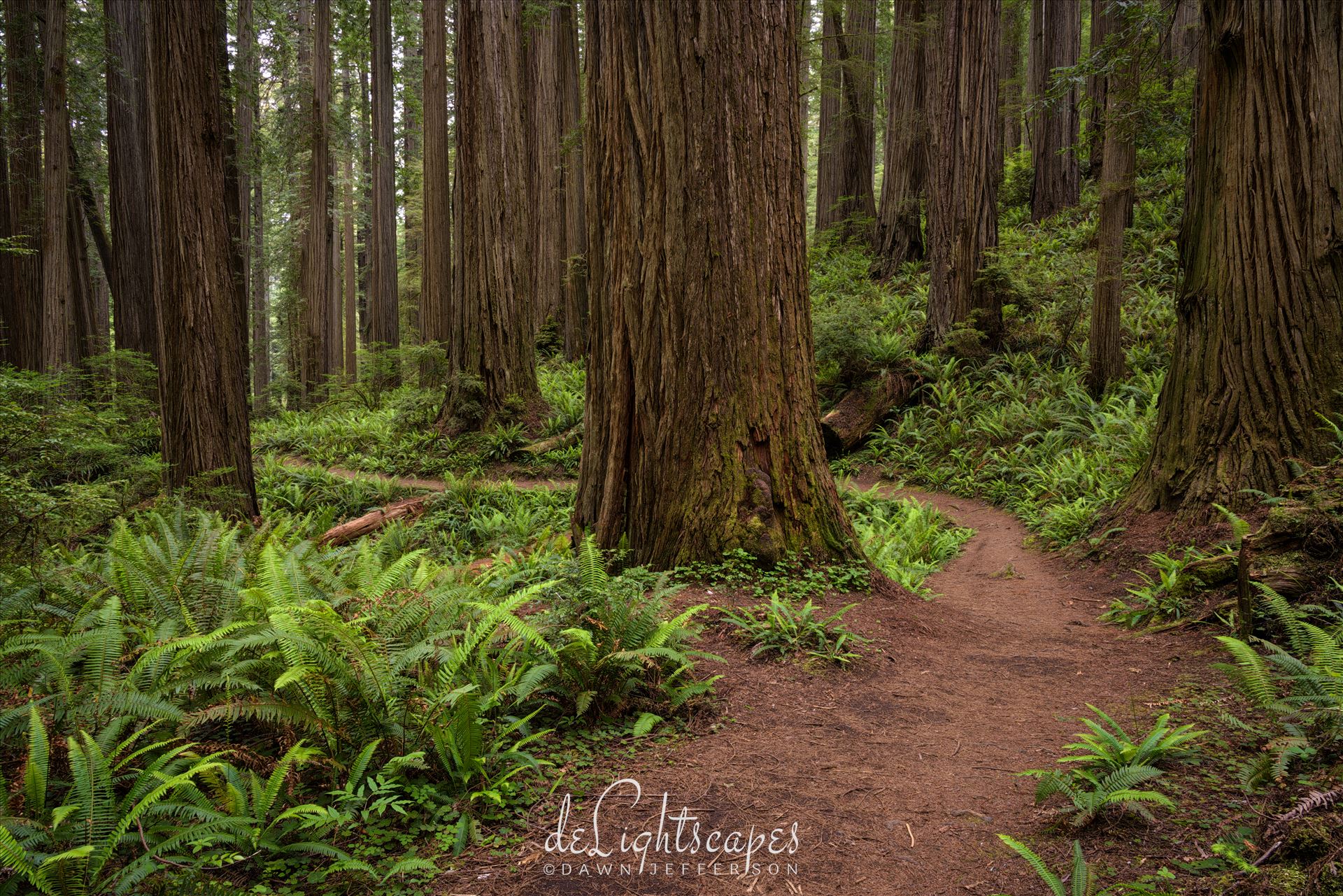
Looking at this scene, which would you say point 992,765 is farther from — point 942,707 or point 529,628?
point 529,628

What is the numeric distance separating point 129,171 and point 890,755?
15.4 m

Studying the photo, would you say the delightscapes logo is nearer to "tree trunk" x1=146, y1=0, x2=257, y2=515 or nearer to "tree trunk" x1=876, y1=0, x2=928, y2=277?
"tree trunk" x1=146, y1=0, x2=257, y2=515

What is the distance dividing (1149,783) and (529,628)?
7.82 feet

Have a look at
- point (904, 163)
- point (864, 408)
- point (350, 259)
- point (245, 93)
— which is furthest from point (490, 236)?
point (350, 259)

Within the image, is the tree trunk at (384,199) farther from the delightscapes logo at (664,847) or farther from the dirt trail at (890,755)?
the delightscapes logo at (664,847)

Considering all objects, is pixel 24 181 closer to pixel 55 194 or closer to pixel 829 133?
pixel 55 194

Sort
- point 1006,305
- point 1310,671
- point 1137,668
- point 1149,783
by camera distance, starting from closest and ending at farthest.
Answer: point 1149,783, point 1310,671, point 1137,668, point 1006,305

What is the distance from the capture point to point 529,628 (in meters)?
3.15

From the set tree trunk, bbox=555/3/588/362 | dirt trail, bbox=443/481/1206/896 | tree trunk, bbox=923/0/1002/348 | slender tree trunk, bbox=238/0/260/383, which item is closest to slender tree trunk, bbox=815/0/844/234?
tree trunk, bbox=923/0/1002/348

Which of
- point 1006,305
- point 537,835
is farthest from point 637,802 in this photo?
point 1006,305

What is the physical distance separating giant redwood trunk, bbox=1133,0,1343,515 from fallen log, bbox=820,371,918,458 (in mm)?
6351

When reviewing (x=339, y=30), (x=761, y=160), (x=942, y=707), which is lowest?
(x=942, y=707)

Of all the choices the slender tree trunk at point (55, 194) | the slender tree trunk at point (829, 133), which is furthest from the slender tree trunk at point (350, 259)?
the slender tree trunk at point (829, 133)

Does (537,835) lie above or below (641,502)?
below
